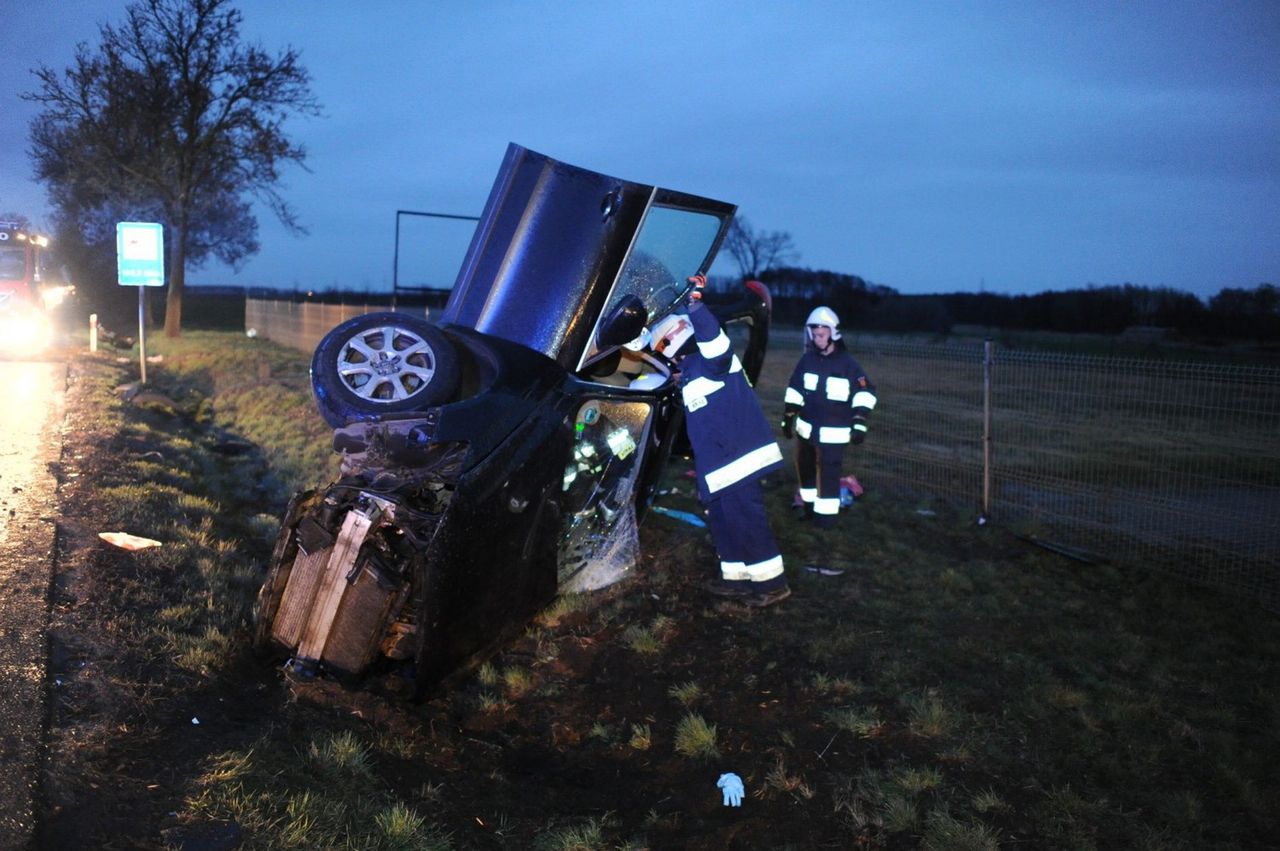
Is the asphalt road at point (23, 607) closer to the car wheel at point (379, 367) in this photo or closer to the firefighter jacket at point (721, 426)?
the car wheel at point (379, 367)

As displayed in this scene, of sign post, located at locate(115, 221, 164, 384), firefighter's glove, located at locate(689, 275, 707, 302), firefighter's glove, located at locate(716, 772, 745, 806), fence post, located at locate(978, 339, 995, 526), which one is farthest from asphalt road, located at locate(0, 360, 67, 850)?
fence post, located at locate(978, 339, 995, 526)

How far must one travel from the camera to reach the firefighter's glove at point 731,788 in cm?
387

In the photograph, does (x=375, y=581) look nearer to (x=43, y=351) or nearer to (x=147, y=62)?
(x=43, y=351)

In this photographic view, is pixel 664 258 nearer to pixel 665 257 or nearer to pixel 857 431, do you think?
pixel 665 257

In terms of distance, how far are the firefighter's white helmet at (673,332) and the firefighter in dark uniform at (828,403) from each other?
6.61 feet

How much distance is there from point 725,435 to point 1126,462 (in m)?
6.72

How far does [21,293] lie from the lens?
720 inches

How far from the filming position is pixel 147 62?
23766mm

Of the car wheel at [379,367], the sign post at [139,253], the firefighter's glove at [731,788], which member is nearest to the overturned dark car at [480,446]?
the car wheel at [379,367]

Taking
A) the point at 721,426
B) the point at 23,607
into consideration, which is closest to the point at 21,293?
the point at 23,607

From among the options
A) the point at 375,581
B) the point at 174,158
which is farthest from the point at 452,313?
the point at 174,158

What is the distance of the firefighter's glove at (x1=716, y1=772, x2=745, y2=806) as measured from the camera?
3.87m

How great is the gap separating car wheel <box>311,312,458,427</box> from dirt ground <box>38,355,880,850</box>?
1.28 m

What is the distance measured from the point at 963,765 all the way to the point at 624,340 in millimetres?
2500
